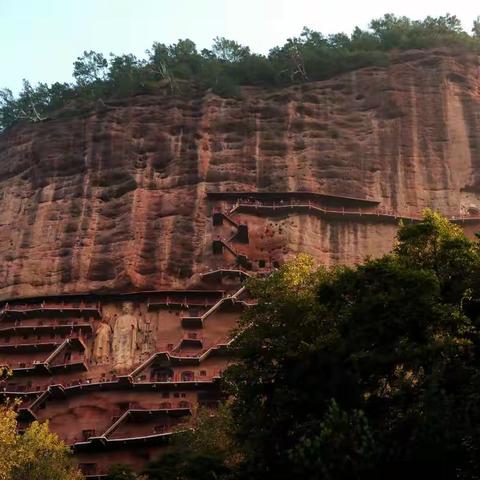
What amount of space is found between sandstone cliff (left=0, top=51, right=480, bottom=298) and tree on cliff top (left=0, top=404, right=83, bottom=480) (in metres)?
15.0

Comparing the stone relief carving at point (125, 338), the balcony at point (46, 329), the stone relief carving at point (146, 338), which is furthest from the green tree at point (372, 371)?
the balcony at point (46, 329)

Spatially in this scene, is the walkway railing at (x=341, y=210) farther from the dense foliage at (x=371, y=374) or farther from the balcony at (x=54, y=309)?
the dense foliage at (x=371, y=374)

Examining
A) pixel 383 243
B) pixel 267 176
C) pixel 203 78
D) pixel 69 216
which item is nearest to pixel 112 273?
pixel 69 216

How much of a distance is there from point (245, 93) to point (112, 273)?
15.5m

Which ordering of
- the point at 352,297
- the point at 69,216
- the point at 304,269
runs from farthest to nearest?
the point at 69,216
the point at 304,269
the point at 352,297

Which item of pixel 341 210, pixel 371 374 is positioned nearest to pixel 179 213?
pixel 341 210

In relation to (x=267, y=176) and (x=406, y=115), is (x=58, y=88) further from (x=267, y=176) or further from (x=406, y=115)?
(x=406, y=115)

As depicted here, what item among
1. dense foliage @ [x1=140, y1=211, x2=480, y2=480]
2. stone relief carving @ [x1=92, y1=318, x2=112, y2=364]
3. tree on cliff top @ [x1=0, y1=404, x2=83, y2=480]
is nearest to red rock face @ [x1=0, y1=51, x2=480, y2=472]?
stone relief carving @ [x1=92, y1=318, x2=112, y2=364]

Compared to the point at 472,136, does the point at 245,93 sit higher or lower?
higher

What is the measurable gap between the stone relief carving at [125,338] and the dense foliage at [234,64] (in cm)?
1714

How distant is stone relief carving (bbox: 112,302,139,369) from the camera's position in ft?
124

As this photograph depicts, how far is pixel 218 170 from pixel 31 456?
79.3ft

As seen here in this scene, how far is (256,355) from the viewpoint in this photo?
875 inches

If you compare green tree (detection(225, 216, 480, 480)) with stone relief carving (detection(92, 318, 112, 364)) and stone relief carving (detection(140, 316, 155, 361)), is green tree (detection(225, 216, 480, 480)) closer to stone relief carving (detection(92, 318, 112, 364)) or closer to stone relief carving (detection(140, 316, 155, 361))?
stone relief carving (detection(140, 316, 155, 361))
